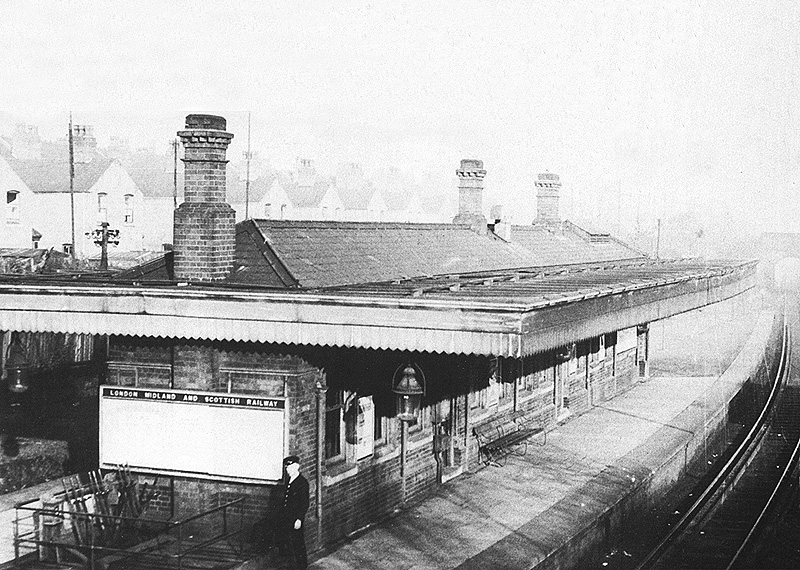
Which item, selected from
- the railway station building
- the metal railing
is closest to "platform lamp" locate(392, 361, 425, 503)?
the railway station building

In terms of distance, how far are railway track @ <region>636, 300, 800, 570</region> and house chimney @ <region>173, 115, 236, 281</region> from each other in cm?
697

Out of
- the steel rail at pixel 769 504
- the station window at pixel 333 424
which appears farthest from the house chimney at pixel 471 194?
the station window at pixel 333 424

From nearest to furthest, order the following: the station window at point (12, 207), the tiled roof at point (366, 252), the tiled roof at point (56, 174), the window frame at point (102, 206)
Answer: the tiled roof at point (366, 252) → the station window at point (12, 207) → the tiled roof at point (56, 174) → the window frame at point (102, 206)

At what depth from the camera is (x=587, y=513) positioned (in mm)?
12555

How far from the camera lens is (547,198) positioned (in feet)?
99.9

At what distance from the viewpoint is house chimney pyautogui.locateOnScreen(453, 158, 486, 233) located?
22281 mm

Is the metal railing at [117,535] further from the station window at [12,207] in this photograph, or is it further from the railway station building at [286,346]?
the station window at [12,207]

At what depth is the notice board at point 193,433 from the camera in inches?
400

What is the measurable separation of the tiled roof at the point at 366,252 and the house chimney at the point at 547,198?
33.1 feet

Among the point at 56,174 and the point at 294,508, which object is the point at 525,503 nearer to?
the point at 294,508

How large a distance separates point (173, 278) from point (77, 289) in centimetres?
223

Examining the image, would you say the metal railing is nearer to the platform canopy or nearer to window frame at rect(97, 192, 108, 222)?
the platform canopy

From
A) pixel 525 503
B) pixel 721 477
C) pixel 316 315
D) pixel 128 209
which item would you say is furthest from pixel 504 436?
pixel 128 209

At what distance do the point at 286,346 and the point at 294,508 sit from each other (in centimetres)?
184
